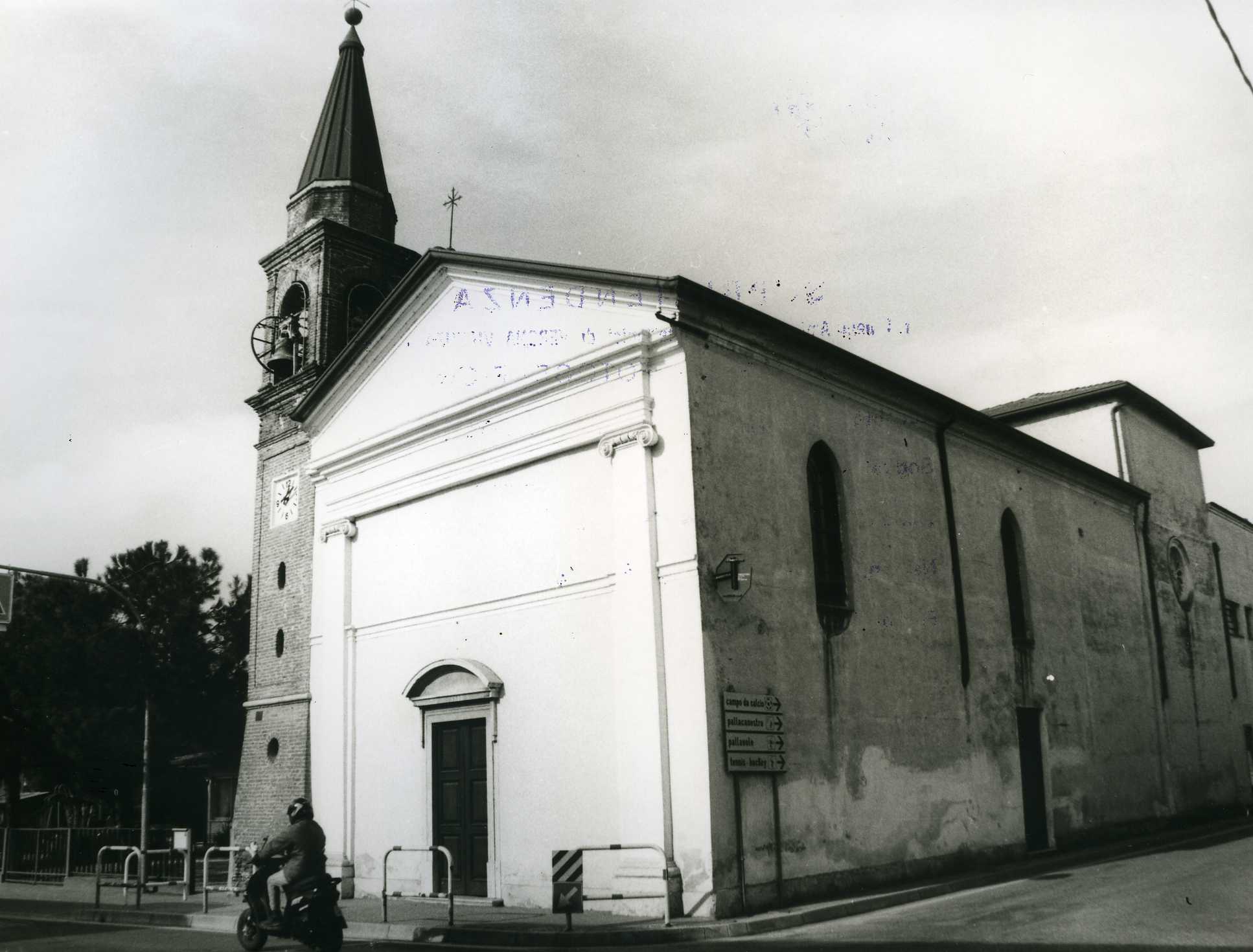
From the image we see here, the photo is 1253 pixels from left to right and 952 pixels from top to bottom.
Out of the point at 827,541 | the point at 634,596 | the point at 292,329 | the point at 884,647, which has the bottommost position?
the point at 884,647

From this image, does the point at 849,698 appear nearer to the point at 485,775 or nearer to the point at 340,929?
the point at 485,775

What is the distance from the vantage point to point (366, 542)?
702 inches

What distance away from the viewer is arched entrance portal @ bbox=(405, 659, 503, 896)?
14.9 metres

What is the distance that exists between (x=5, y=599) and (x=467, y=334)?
7749 mm

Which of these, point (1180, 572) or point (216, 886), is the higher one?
point (1180, 572)

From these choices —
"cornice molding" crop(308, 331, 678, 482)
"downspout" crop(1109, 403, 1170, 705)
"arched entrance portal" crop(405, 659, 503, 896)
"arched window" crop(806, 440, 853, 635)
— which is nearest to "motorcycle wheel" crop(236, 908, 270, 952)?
"arched entrance portal" crop(405, 659, 503, 896)

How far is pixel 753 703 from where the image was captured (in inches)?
521

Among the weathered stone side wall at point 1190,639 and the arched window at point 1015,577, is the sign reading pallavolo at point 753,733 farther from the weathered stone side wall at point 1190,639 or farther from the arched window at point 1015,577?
the weathered stone side wall at point 1190,639

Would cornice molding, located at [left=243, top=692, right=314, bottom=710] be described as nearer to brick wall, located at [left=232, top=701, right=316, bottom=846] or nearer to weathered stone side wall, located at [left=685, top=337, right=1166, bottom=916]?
brick wall, located at [left=232, top=701, right=316, bottom=846]

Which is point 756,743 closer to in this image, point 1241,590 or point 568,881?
point 568,881

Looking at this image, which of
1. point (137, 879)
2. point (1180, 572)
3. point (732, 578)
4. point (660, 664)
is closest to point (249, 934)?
point (660, 664)

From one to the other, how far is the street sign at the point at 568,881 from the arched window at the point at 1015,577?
10875mm

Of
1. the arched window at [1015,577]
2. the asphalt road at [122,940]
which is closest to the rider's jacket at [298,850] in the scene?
the asphalt road at [122,940]

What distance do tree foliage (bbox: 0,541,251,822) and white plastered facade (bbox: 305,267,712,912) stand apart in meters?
13.9
